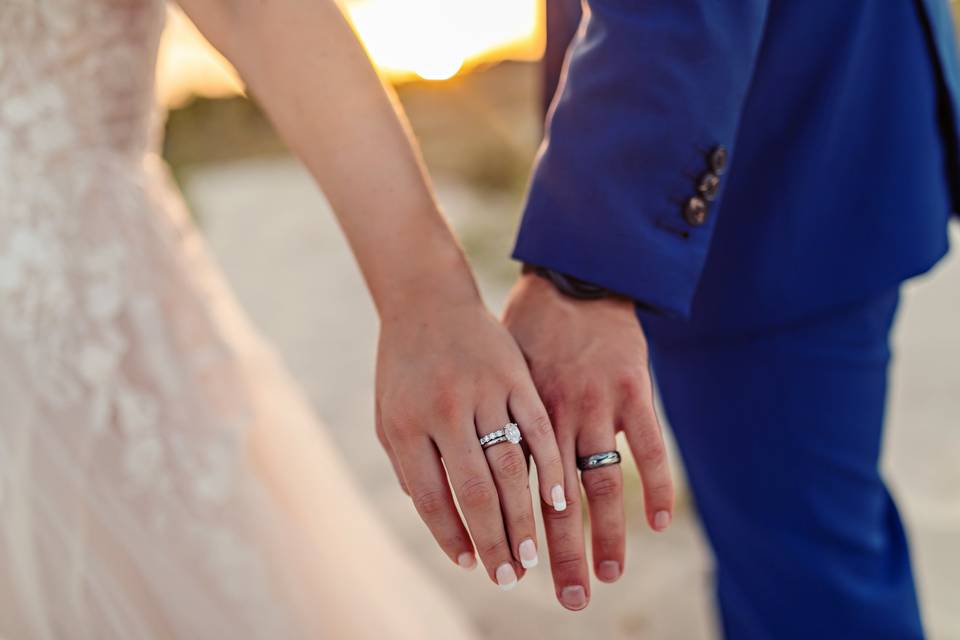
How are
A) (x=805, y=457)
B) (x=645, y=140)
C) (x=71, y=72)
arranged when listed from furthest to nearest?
1. (x=805, y=457)
2. (x=71, y=72)
3. (x=645, y=140)

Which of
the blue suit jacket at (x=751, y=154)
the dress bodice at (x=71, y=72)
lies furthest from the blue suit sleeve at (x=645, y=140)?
the dress bodice at (x=71, y=72)

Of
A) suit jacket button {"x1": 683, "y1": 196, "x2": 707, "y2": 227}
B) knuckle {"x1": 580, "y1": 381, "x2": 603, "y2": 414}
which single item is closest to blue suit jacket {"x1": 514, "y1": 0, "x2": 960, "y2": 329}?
suit jacket button {"x1": 683, "y1": 196, "x2": 707, "y2": 227}

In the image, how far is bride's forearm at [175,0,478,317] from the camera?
30.2 inches

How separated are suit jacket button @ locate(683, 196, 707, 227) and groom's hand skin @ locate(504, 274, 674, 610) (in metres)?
0.10

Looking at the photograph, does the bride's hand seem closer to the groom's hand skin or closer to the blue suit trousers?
the groom's hand skin

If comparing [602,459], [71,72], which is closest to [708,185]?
[602,459]

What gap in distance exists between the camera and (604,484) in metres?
0.73

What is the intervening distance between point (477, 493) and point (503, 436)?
5cm

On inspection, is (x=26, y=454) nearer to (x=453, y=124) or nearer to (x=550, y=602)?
(x=550, y=602)

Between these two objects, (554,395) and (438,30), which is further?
(438,30)

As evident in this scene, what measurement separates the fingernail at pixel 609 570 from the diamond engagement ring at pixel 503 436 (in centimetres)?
15

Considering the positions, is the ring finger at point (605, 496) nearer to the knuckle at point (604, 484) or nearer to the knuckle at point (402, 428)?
the knuckle at point (604, 484)

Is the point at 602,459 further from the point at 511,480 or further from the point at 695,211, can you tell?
the point at 695,211

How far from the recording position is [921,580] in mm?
1727
